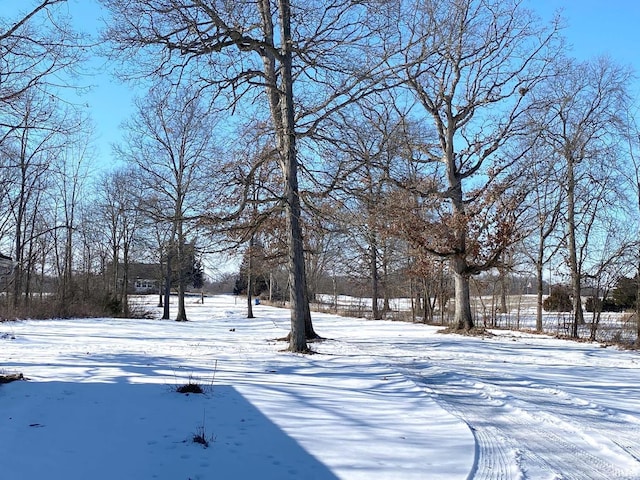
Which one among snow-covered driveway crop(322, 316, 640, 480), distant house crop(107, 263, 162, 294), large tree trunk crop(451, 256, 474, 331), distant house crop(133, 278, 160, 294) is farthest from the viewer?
distant house crop(133, 278, 160, 294)

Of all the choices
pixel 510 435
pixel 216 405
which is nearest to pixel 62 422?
pixel 216 405

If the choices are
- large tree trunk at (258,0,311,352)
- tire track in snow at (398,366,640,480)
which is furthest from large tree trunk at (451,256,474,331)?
tire track in snow at (398,366,640,480)

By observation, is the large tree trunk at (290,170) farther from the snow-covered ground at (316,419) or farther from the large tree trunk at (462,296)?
the large tree trunk at (462,296)

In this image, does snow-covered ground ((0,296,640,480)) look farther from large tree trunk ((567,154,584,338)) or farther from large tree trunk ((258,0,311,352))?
large tree trunk ((567,154,584,338))

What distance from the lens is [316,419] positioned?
566 centimetres

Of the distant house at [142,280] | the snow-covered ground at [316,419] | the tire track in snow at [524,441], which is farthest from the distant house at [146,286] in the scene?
the tire track in snow at [524,441]

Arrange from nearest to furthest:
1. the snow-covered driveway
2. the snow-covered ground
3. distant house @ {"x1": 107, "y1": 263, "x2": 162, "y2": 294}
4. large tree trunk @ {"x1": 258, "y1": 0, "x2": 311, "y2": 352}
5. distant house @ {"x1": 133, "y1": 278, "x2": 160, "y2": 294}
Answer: the snow-covered ground
the snow-covered driveway
large tree trunk @ {"x1": 258, "y1": 0, "x2": 311, "y2": 352}
distant house @ {"x1": 107, "y1": 263, "x2": 162, "y2": 294}
distant house @ {"x1": 133, "y1": 278, "x2": 160, "y2": 294}

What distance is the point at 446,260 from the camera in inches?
796

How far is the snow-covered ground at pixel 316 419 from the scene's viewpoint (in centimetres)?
428

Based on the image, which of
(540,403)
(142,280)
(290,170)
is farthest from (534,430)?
(142,280)

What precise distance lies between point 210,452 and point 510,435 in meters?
3.08

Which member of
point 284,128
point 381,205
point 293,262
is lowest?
point 293,262

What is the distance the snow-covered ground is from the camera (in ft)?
14.0

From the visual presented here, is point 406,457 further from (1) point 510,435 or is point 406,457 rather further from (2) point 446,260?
(2) point 446,260
